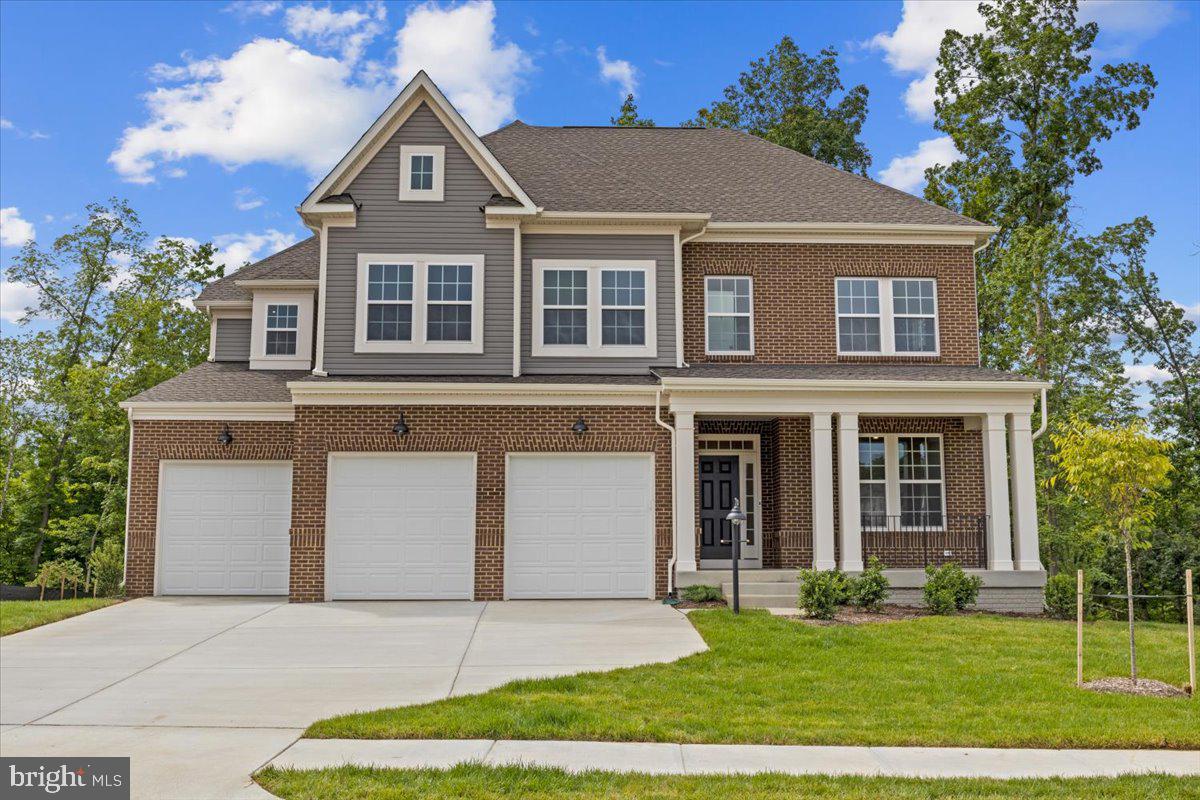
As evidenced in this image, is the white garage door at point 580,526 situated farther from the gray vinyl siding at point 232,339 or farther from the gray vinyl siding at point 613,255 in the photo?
the gray vinyl siding at point 232,339

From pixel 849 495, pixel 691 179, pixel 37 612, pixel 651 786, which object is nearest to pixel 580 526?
pixel 849 495

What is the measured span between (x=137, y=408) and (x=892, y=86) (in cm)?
2804

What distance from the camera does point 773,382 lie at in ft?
52.8

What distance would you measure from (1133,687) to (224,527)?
14.9 metres

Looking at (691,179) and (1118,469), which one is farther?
(691,179)

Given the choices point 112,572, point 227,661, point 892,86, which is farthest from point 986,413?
point 892,86

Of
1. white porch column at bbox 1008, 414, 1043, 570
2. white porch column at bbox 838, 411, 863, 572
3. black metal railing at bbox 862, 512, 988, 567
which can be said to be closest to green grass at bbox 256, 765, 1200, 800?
white porch column at bbox 838, 411, 863, 572

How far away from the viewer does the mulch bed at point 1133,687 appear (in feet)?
30.8

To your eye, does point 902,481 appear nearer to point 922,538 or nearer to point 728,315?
point 922,538

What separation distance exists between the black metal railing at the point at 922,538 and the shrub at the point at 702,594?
4.03 meters

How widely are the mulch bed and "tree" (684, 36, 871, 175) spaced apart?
1149 inches

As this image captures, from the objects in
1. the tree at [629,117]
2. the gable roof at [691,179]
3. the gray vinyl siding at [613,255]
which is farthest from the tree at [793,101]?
the gray vinyl siding at [613,255]

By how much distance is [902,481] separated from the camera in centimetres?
1816

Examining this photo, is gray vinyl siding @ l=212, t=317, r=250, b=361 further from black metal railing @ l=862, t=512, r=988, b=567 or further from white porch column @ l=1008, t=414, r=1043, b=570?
white porch column @ l=1008, t=414, r=1043, b=570
